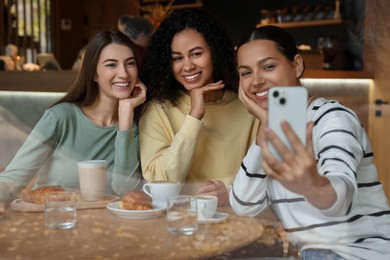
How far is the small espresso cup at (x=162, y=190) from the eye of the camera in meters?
1.14

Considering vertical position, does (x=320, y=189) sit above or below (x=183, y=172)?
above

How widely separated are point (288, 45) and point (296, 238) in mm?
311

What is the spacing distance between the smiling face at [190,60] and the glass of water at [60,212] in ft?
1.51

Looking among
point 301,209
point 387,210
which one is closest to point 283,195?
point 301,209

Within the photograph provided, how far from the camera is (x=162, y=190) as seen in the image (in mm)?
1154

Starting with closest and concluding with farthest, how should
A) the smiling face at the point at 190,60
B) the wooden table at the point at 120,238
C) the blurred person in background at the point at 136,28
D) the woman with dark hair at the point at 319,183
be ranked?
the woman with dark hair at the point at 319,183 → the wooden table at the point at 120,238 → the smiling face at the point at 190,60 → the blurred person in background at the point at 136,28

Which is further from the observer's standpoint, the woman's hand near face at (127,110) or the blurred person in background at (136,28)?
the blurred person in background at (136,28)

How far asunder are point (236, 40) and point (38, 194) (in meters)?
0.79

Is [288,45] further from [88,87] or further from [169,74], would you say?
[88,87]

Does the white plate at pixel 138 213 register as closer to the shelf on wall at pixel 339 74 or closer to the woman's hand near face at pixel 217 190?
the woman's hand near face at pixel 217 190

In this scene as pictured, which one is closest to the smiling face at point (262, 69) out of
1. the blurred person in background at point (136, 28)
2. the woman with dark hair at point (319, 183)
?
the woman with dark hair at point (319, 183)

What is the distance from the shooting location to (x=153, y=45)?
1474 millimetres

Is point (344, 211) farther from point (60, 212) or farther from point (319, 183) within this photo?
point (60, 212)

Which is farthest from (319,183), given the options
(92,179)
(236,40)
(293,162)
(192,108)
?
(236,40)
